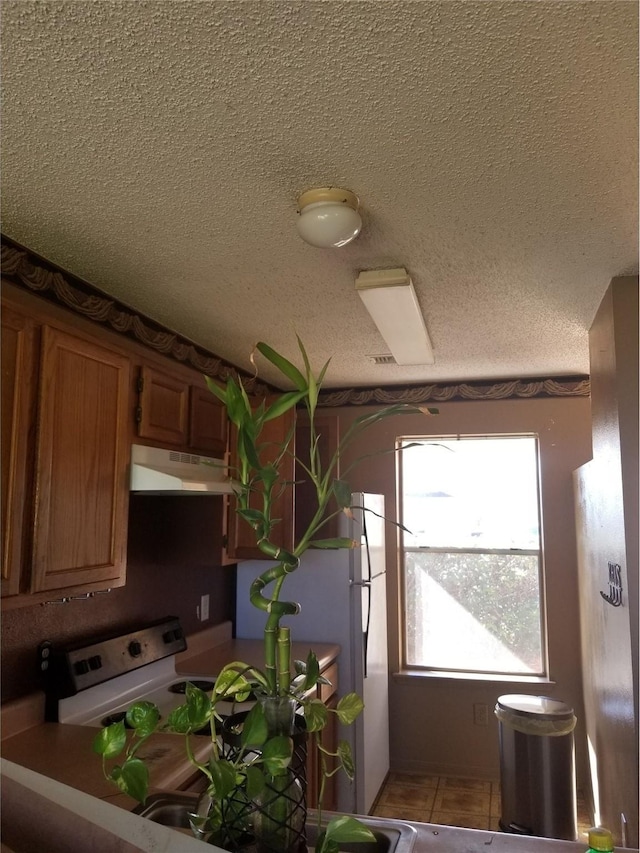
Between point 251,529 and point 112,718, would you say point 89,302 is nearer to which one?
point 251,529

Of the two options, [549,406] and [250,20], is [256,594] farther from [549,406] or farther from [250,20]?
[549,406]

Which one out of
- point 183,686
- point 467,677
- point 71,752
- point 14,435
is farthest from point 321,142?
point 467,677

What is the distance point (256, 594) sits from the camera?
0.80 meters

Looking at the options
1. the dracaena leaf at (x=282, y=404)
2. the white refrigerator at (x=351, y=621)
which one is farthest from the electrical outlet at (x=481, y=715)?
the dracaena leaf at (x=282, y=404)

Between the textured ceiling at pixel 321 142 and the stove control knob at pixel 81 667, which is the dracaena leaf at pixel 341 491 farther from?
the stove control knob at pixel 81 667

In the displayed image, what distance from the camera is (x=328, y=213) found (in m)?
1.54

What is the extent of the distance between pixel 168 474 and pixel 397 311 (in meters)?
1.07

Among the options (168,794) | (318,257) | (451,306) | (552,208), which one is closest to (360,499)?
(451,306)

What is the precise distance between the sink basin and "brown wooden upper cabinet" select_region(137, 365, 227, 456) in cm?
139

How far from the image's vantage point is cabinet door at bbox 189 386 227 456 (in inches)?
107

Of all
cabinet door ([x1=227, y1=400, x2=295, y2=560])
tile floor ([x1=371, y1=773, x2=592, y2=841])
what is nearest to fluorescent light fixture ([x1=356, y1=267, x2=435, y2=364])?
cabinet door ([x1=227, y1=400, x2=295, y2=560])

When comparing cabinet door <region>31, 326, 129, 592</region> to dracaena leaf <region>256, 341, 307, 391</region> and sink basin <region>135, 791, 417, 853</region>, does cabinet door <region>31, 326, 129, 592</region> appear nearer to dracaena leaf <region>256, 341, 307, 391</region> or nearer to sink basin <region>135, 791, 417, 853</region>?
sink basin <region>135, 791, 417, 853</region>

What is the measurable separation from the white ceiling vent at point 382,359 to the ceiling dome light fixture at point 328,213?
1.68 meters

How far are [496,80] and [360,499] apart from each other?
2.42m
